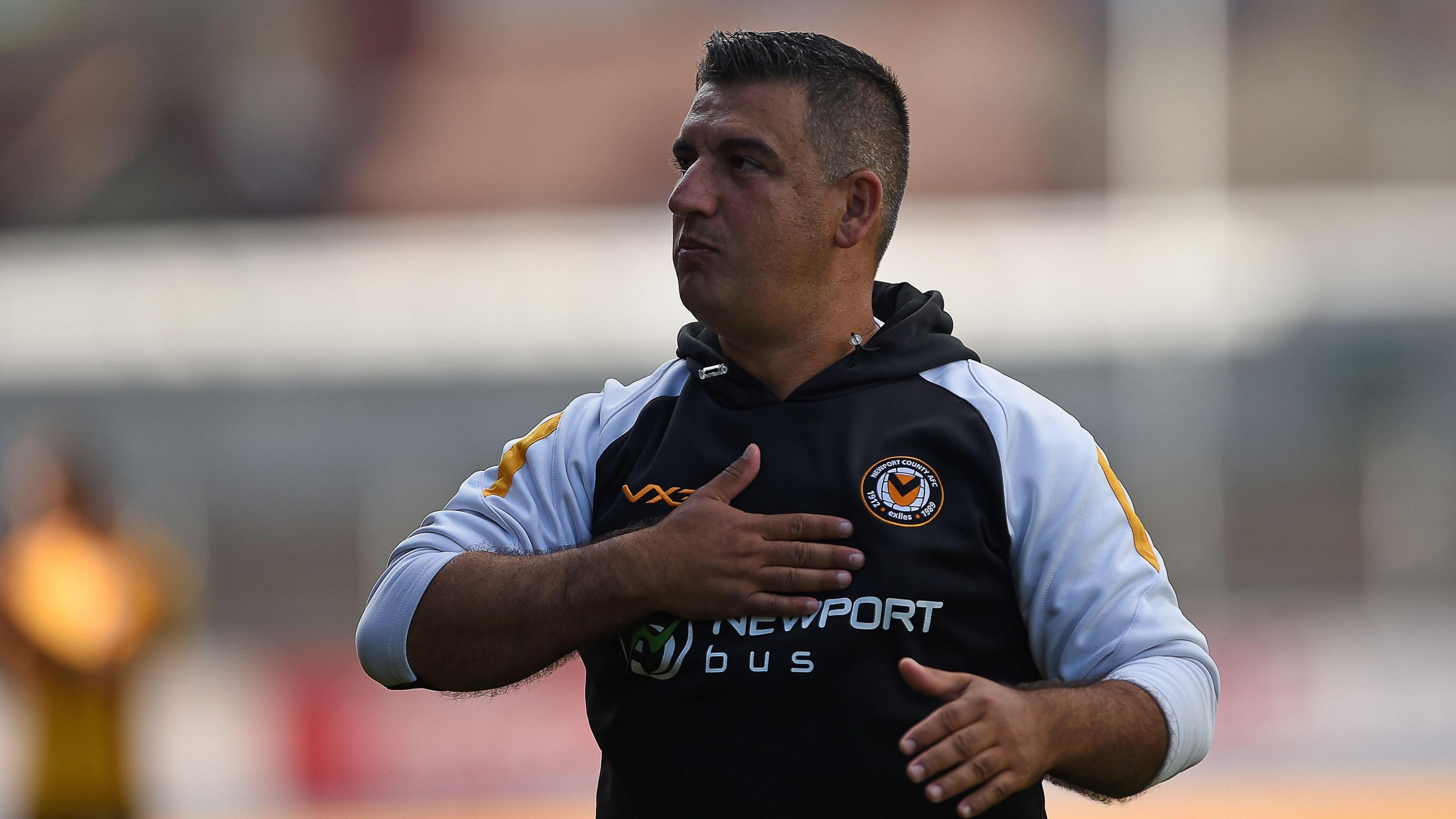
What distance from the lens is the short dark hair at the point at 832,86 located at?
2166mm

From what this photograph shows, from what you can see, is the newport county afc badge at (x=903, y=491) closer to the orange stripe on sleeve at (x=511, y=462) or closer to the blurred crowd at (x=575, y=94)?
the orange stripe on sleeve at (x=511, y=462)

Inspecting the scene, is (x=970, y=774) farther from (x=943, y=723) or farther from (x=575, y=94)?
(x=575, y=94)

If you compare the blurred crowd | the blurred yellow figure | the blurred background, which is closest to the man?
the blurred yellow figure

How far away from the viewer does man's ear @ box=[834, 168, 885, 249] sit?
223 centimetres

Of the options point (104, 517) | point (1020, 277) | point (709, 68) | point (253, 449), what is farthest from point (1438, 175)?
point (709, 68)

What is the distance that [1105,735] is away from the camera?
1.83 meters

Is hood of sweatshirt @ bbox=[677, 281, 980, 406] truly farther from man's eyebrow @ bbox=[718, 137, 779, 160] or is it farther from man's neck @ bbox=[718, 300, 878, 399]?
man's eyebrow @ bbox=[718, 137, 779, 160]

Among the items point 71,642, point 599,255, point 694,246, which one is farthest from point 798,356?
point 599,255

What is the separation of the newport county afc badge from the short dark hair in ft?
1.24

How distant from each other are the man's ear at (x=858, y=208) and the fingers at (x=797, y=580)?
1.84 feet

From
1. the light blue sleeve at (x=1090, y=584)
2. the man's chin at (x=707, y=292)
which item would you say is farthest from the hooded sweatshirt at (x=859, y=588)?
the man's chin at (x=707, y=292)

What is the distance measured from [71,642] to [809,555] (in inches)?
180

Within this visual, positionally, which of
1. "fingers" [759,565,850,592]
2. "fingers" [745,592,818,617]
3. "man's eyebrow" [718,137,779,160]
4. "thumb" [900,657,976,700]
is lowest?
"thumb" [900,657,976,700]

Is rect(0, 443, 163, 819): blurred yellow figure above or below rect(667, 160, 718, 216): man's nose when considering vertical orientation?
below
